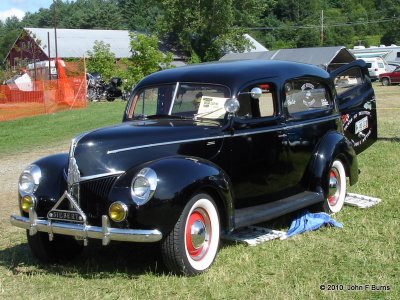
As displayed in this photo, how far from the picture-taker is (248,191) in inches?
218

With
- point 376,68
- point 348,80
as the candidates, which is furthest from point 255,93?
point 376,68

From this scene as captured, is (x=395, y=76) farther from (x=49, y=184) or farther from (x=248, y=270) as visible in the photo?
(x=49, y=184)

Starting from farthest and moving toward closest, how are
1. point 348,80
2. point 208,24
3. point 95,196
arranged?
point 208,24 < point 348,80 < point 95,196

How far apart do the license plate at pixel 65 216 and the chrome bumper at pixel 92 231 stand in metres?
0.03

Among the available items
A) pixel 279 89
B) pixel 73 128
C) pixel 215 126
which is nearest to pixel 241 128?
pixel 215 126

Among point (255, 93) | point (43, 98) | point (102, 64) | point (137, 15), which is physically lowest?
point (43, 98)

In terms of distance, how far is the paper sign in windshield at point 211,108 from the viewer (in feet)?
18.1

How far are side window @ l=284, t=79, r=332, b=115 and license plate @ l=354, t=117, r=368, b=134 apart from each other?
1077 millimetres

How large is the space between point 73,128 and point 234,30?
136 ft

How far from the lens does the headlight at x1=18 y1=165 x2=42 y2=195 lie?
5.09 meters

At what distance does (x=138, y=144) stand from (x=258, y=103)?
1565 millimetres

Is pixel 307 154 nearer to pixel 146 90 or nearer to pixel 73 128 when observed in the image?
pixel 146 90

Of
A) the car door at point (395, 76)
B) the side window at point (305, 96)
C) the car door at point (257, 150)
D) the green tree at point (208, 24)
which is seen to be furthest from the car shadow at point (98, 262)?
the green tree at point (208, 24)

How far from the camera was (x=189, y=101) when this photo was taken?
570 cm
